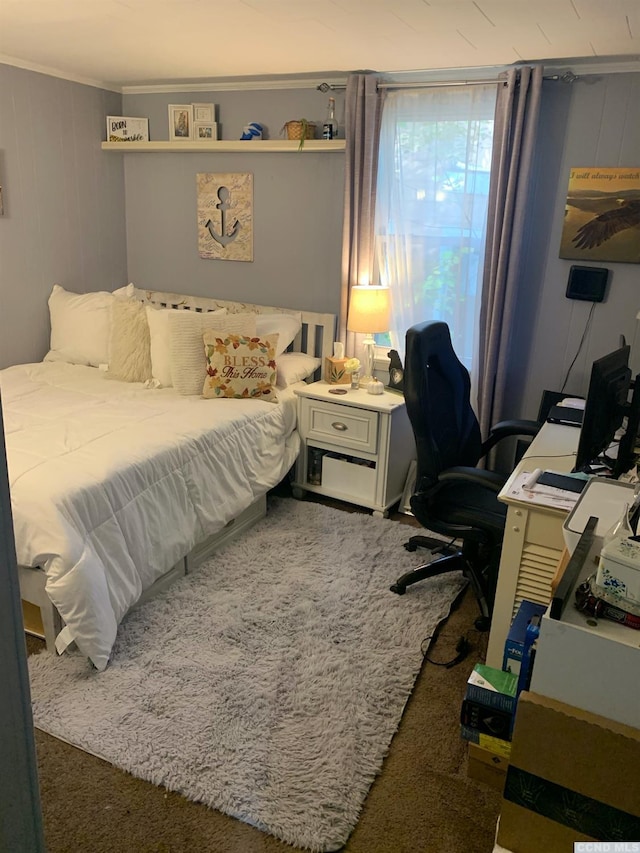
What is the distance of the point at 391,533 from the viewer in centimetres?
329

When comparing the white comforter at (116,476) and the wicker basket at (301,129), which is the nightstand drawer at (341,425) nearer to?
the white comforter at (116,476)

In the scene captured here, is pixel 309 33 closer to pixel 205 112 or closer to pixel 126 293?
pixel 205 112

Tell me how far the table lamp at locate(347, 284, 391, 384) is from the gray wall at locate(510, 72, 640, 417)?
0.68m

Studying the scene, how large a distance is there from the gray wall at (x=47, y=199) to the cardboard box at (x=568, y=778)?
3.67 m

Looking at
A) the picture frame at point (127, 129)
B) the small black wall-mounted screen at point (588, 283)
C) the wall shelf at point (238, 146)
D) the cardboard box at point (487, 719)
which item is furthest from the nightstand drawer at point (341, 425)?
the picture frame at point (127, 129)

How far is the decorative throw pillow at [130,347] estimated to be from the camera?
11.8ft

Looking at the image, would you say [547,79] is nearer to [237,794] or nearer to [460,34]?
[460,34]

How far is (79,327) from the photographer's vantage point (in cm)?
387

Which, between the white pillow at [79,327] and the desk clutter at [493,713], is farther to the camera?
the white pillow at [79,327]

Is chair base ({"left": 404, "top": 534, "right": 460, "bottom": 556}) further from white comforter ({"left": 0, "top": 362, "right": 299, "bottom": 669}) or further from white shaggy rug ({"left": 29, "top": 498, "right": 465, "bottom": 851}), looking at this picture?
white comforter ({"left": 0, "top": 362, "right": 299, "bottom": 669})

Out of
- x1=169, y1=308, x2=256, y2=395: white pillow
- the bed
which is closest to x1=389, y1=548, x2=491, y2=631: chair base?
the bed

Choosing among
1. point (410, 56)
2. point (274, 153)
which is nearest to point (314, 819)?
point (410, 56)

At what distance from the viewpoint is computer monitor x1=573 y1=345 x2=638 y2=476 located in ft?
6.42

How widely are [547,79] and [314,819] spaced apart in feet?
10.1
